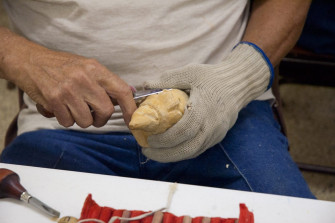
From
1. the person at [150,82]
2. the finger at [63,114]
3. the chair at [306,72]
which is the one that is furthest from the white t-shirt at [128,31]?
the chair at [306,72]

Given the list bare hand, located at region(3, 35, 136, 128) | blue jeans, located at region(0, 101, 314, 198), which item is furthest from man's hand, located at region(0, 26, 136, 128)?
blue jeans, located at region(0, 101, 314, 198)

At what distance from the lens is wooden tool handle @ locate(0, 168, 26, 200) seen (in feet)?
1.74

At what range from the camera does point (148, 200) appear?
0.54 metres

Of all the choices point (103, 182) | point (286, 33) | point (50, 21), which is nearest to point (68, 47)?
point (50, 21)

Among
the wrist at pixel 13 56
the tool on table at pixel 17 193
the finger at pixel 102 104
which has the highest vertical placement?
the wrist at pixel 13 56

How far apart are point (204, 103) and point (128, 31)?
23cm

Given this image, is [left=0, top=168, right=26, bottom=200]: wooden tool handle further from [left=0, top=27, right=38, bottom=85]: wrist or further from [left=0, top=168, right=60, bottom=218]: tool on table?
[left=0, top=27, right=38, bottom=85]: wrist

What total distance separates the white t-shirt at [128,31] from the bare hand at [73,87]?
0.10 metres

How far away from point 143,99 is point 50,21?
0.91ft

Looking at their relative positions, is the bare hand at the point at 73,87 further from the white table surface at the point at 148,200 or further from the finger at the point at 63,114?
the white table surface at the point at 148,200

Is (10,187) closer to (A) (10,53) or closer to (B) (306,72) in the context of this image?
(A) (10,53)

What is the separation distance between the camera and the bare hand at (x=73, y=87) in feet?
2.02

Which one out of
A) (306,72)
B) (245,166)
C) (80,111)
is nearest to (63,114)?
(80,111)

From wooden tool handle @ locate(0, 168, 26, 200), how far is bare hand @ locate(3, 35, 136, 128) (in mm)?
143
